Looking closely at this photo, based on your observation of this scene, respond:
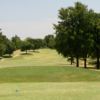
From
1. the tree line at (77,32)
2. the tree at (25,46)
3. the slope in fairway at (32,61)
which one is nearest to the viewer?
the tree line at (77,32)

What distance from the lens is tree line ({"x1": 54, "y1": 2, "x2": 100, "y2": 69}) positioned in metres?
85.2

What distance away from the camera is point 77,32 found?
86375 millimetres

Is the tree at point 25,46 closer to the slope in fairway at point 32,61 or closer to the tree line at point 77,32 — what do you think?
the slope in fairway at point 32,61

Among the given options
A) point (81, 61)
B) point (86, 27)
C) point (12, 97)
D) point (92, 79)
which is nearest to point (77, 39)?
point (86, 27)

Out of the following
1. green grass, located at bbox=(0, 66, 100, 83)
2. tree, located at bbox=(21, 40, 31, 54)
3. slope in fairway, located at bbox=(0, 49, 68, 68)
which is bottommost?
slope in fairway, located at bbox=(0, 49, 68, 68)

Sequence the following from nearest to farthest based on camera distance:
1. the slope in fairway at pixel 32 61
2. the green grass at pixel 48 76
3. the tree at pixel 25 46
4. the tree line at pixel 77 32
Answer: the green grass at pixel 48 76, the tree line at pixel 77 32, the slope in fairway at pixel 32 61, the tree at pixel 25 46

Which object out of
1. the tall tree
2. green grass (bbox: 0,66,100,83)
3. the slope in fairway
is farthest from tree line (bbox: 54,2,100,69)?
green grass (bbox: 0,66,100,83)

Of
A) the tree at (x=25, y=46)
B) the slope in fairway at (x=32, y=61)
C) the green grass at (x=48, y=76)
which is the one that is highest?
the tree at (x=25, y=46)

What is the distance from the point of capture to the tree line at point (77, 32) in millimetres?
85250

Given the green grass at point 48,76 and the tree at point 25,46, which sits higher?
the tree at point 25,46

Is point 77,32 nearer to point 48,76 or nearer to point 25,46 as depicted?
point 48,76

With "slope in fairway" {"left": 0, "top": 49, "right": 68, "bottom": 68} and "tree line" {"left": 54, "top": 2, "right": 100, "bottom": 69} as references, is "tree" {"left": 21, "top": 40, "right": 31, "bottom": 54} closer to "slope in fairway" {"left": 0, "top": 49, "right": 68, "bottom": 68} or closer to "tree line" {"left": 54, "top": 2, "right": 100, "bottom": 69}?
"slope in fairway" {"left": 0, "top": 49, "right": 68, "bottom": 68}

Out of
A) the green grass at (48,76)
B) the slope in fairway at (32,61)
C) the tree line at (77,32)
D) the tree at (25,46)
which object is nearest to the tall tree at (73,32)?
the tree line at (77,32)

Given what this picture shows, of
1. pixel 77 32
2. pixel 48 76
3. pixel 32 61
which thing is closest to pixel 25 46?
pixel 32 61
